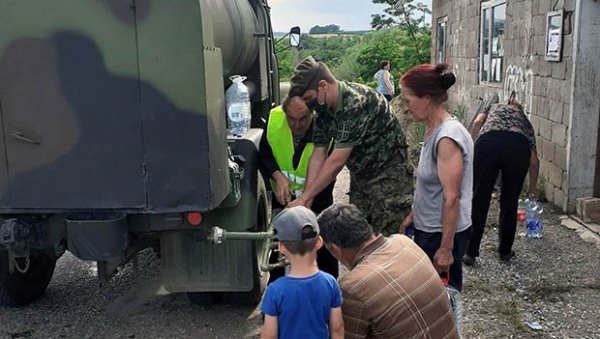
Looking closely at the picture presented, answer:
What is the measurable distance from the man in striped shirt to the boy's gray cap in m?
0.07

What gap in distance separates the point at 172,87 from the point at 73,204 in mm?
728

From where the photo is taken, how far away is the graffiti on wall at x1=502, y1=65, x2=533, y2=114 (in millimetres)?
7668

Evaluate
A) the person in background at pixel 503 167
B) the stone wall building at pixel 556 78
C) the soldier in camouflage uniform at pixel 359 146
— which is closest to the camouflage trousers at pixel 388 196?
the soldier in camouflage uniform at pixel 359 146

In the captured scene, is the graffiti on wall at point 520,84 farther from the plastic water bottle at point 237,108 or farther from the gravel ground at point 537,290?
the plastic water bottle at point 237,108

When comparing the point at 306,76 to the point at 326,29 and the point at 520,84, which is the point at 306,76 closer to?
the point at 520,84

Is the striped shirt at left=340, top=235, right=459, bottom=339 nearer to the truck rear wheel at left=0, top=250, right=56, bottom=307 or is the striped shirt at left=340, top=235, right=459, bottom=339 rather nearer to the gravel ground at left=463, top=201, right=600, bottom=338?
the gravel ground at left=463, top=201, right=600, bottom=338

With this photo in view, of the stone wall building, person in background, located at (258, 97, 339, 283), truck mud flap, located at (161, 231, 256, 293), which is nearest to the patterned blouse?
the stone wall building

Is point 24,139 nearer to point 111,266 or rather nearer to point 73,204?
point 73,204

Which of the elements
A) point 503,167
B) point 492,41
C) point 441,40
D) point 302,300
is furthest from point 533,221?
point 441,40

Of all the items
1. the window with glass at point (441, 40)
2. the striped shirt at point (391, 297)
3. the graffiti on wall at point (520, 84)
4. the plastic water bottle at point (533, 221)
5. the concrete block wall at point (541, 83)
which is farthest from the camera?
the window with glass at point (441, 40)

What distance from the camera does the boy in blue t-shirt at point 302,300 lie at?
7.30 ft


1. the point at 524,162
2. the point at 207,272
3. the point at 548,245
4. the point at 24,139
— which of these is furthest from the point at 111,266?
the point at 548,245

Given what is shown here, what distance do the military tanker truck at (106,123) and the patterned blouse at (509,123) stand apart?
270 centimetres

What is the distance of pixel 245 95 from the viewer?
4.20 meters
